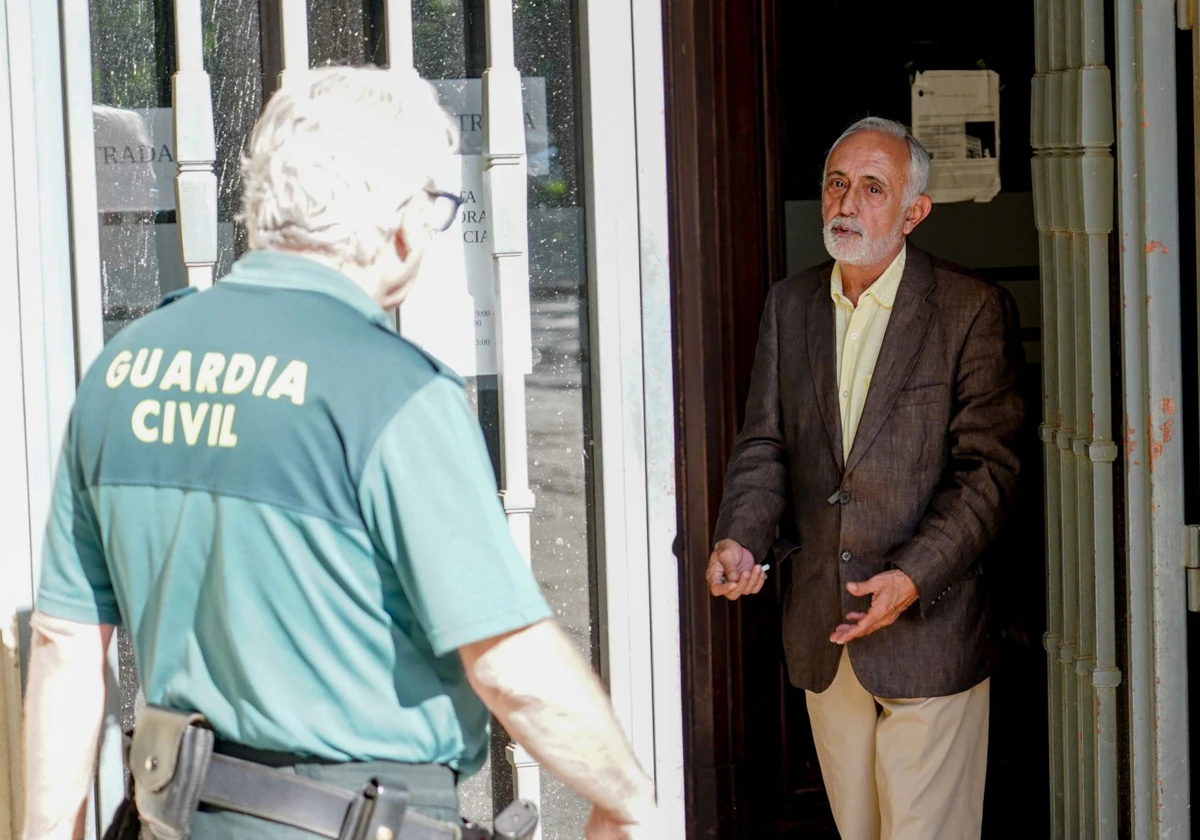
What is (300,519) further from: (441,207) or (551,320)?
(551,320)

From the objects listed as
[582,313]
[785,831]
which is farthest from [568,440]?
[785,831]

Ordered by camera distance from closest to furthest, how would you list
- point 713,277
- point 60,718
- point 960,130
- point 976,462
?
point 60,718
point 976,462
point 713,277
point 960,130

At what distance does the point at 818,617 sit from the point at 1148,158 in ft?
3.69

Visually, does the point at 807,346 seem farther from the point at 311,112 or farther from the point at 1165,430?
the point at 311,112

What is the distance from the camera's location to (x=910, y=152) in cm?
336

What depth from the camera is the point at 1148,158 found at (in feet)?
9.71

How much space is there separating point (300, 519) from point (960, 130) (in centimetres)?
284

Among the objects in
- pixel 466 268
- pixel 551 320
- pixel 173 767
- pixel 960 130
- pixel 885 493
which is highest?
pixel 960 130

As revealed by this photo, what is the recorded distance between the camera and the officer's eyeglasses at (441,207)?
1979 millimetres

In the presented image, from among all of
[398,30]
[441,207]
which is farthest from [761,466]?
[441,207]

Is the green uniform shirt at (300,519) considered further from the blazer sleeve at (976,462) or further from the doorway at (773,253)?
the doorway at (773,253)

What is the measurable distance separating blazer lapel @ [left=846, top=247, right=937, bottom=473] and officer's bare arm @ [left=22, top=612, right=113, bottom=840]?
5.39 feet

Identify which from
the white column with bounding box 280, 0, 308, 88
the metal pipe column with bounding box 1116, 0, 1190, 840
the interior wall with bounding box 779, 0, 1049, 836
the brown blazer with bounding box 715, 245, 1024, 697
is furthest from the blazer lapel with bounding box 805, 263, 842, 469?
the white column with bounding box 280, 0, 308, 88

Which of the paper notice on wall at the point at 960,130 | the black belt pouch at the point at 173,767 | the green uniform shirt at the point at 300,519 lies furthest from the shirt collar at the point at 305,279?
the paper notice on wall at the point at 960,130
